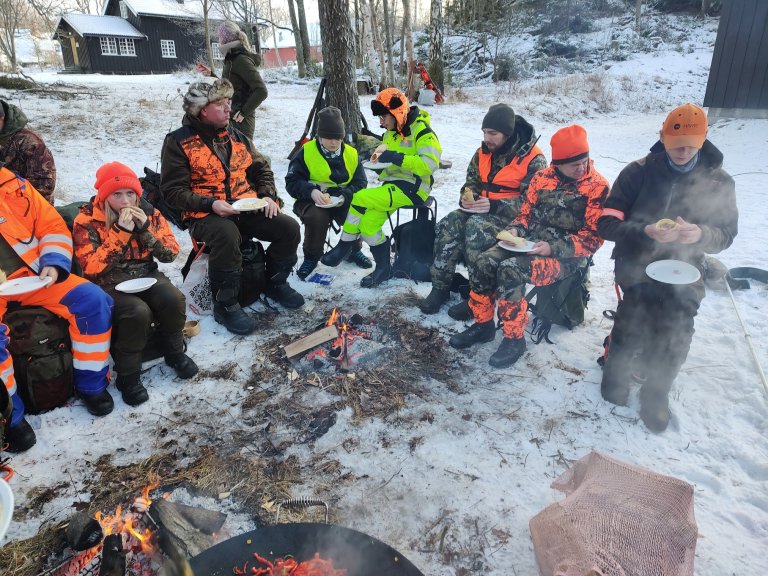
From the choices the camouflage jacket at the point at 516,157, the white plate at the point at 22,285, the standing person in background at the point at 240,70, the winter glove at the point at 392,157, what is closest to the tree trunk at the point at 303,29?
the standing person in background at the point at 240,70

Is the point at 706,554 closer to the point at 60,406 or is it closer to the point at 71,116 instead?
the point at 60,406

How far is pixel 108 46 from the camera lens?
27500 mm

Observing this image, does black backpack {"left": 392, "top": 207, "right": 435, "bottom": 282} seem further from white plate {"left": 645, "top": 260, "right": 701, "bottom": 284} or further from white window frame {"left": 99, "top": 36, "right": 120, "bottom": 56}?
white window frame {"left": 99, "top": 36, "right": 120, "bottom": 56}

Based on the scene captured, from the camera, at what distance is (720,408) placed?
9.29 feet

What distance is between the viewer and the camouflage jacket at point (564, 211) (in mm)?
3289

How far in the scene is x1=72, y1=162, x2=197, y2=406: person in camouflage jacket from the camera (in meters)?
2.92

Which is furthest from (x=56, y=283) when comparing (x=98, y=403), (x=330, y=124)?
(x=330, y=124)

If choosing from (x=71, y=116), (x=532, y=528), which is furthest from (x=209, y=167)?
(x=71, y=116)

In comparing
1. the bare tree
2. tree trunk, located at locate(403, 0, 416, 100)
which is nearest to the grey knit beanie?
tree trunk, located at locate(403, 0, 416, 100)

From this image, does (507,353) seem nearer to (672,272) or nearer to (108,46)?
(672,272)

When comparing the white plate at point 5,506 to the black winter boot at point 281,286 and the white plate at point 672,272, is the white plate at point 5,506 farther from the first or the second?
the white plate at point 672,272

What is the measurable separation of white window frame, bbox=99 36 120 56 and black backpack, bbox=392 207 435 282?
30902 millimetres

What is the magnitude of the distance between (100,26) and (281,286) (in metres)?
31.3

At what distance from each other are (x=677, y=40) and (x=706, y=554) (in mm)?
25931
